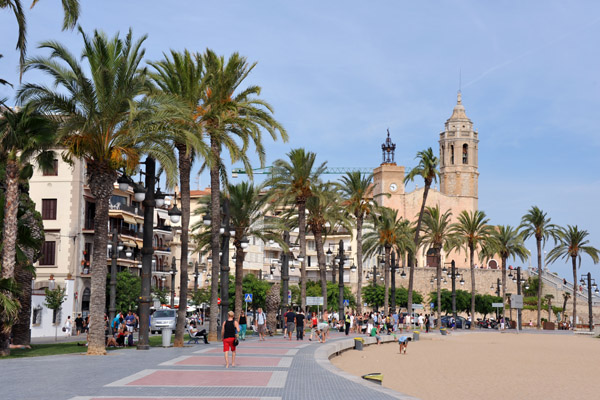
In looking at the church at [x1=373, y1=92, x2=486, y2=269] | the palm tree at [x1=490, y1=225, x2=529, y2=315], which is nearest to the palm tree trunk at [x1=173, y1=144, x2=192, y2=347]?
the palm tree at [x1=490, y1=225, x2=529, y2=315]

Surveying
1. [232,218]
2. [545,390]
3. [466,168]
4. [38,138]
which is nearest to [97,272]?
[38,138]

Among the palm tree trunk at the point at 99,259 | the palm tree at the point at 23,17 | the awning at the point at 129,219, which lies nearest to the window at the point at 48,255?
the awning at the point at 129,219

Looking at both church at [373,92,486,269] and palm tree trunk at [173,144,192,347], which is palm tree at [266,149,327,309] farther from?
church at [373,92,486,269]

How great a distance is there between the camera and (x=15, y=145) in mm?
23609

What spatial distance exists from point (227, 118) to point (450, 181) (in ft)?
335

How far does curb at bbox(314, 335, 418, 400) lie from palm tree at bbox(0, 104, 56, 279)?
399 inches

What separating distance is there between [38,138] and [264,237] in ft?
76.1

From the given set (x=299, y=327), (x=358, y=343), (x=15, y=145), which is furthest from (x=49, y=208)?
(x=15, y=145)

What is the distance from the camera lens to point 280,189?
4653 cm

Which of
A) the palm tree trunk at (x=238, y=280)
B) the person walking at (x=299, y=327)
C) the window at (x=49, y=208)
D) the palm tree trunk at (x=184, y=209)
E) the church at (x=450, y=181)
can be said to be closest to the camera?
the palm tree trunk at (x=184, y=209)

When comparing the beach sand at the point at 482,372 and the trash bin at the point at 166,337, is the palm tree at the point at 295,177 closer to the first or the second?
the beach sand at the point at 482,372

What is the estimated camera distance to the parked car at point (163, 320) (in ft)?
151

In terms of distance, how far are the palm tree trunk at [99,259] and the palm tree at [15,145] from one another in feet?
5.70

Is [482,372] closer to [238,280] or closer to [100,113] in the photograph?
[100,113]
